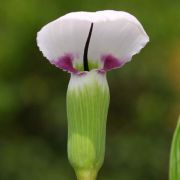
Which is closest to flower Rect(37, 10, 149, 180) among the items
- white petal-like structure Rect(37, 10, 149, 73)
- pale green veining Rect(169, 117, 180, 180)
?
white petal-like structure Rect(37, 10, 149, 73)

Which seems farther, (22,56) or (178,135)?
(22,56)

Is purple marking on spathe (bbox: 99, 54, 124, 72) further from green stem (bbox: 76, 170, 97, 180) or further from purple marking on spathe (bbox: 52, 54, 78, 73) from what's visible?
green stem (bbox: 76, 170, 97, 180)

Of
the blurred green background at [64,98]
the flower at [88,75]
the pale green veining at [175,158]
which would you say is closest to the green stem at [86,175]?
the flower at [88,75]

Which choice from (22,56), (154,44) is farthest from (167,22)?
(22,56)

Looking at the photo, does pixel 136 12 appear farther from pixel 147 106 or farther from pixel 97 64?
pixel 97 64

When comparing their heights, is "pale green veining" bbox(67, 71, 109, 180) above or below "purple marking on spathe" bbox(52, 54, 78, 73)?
below

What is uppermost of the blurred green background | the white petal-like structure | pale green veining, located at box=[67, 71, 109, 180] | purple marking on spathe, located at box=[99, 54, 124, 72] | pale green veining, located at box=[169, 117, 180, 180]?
the white petal-like structure

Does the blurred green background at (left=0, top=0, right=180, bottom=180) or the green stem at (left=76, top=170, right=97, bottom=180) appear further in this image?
the blurred green background at (left=0, top=0, right=180, bottom=180)
